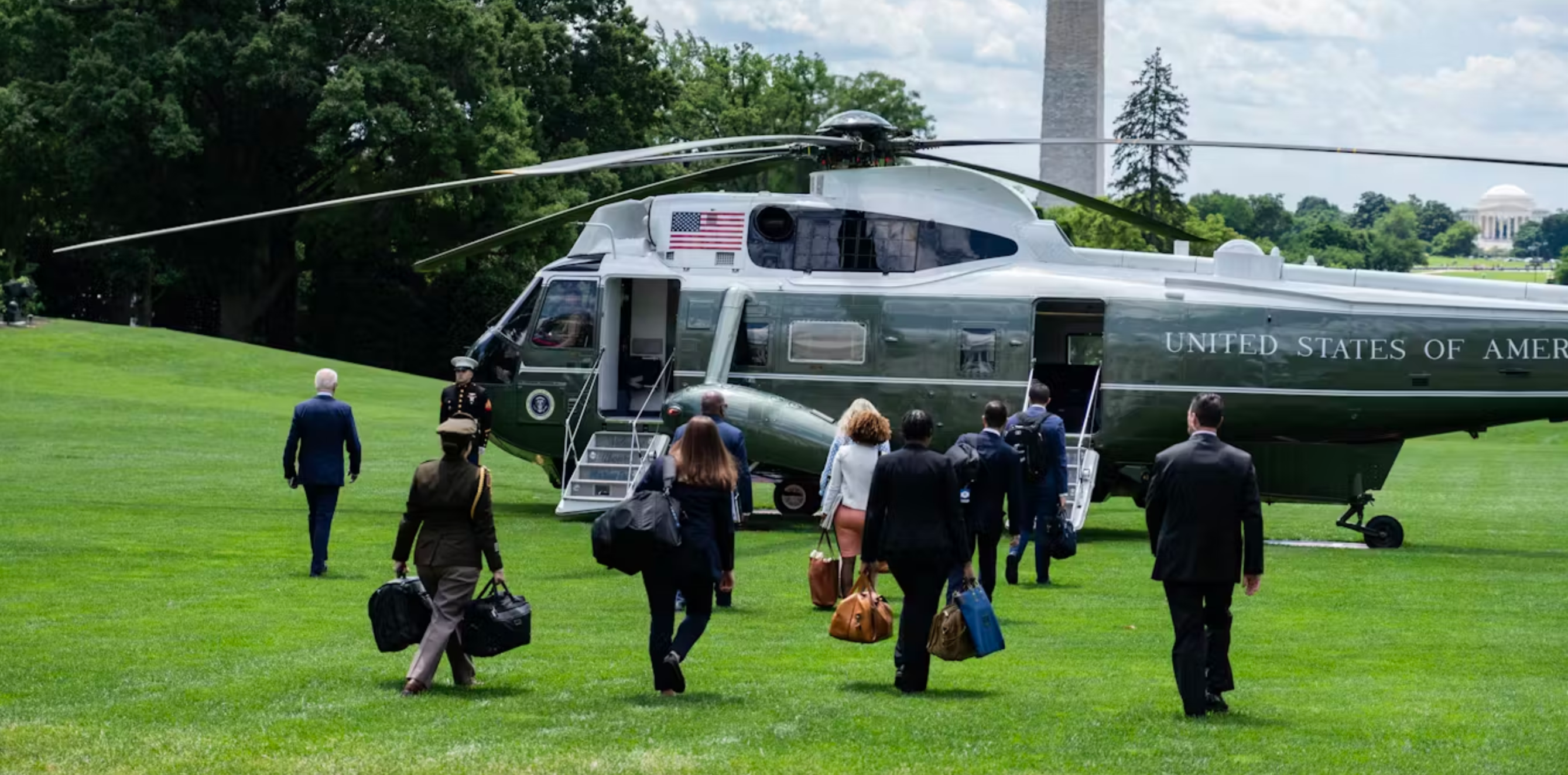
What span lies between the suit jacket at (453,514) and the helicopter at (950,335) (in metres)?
8.59

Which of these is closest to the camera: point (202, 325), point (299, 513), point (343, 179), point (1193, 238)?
point (1193, 238)

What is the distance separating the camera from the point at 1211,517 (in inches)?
394

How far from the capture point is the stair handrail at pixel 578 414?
22.2 meters

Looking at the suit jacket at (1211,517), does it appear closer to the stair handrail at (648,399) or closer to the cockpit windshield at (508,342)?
the stair handrail at (648,399)

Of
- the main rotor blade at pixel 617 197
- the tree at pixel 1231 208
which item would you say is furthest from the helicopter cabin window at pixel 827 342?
the tree at pixel 1231 208

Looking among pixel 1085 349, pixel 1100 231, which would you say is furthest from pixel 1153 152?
pixel 1085 349

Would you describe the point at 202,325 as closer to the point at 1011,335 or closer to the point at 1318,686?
the point at 1011,335

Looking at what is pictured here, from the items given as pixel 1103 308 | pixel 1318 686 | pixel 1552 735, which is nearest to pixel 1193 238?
pixel 1103 308

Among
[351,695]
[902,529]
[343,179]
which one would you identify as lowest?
[351,695]

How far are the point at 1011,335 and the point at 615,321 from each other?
4.83 m

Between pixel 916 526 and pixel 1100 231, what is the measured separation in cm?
6383

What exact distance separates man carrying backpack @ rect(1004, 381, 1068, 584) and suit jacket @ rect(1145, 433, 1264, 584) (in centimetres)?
550

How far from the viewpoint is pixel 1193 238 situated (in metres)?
20.4

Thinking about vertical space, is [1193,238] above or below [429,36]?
below
